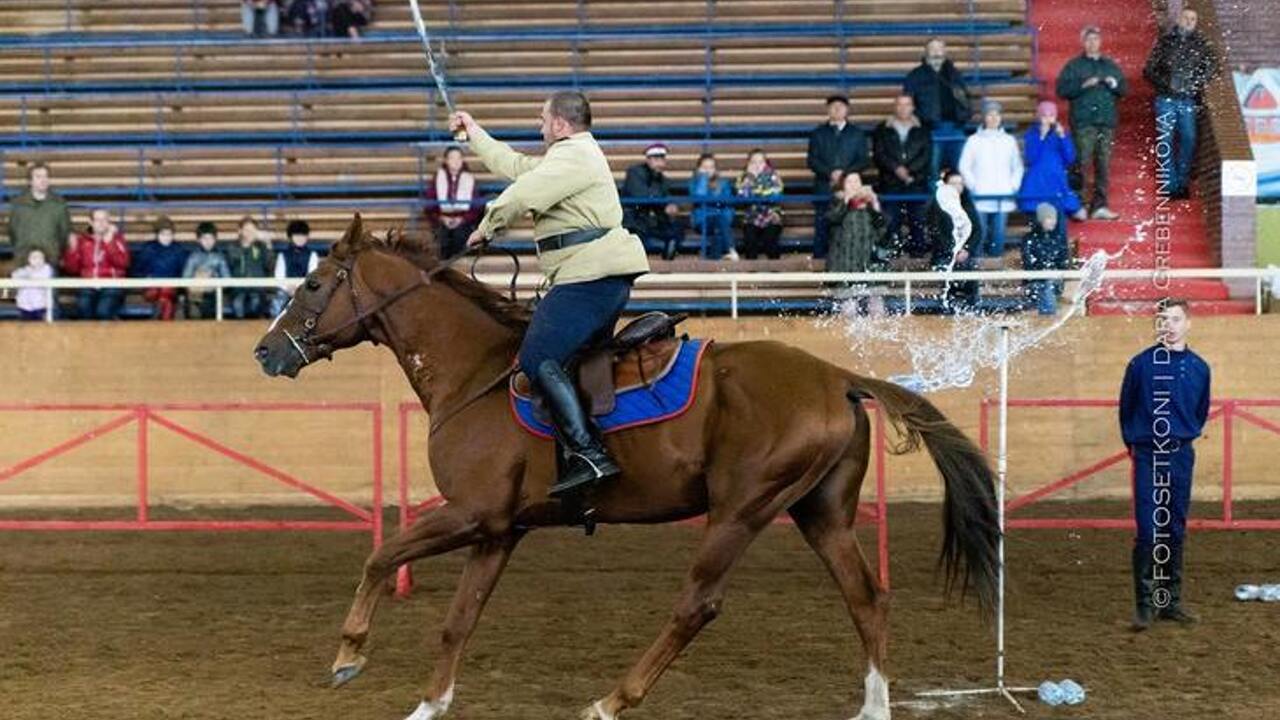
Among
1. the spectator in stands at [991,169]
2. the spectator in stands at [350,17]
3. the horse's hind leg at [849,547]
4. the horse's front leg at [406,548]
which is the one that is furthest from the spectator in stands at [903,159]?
the horse's front leg at [406,548]

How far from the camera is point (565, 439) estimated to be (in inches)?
277

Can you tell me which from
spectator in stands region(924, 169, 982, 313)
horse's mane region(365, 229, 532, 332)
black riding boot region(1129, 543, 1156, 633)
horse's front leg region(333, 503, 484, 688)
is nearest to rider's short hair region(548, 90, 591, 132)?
horse's mane region(365, 229, 532, 332)

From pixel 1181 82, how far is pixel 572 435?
37.7 feet

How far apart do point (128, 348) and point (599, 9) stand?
7.99 m

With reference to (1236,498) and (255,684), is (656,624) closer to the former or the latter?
(255,684)

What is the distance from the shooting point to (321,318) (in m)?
7.61

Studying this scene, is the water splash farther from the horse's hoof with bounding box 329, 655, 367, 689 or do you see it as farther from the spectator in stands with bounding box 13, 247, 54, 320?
the horse's hoof with bounding box 329, 655, 367, 689

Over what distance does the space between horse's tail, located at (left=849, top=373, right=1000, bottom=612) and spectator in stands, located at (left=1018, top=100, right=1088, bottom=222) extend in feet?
27.8

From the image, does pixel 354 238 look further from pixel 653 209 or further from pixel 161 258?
pixel 161 258

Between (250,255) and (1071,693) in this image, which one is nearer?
(1071,693)

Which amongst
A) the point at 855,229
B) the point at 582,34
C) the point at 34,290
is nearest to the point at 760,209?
the point at 855,229

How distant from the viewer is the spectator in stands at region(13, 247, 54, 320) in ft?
48.8

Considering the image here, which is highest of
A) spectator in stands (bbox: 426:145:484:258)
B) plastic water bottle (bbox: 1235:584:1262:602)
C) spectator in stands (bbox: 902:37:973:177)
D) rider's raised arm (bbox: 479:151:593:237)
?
spectator in stands (bbox: 902:37:973:177)

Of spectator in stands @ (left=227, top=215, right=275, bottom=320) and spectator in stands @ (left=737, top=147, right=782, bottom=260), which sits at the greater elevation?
spectator in stands @ (left=737, top=147, right=782, bottom=260)
